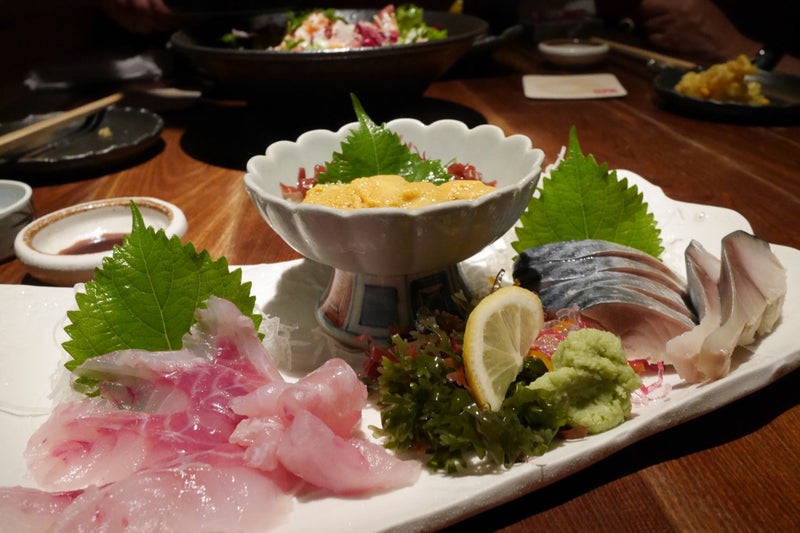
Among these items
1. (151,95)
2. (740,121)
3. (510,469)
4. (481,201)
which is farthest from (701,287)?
(151,95)

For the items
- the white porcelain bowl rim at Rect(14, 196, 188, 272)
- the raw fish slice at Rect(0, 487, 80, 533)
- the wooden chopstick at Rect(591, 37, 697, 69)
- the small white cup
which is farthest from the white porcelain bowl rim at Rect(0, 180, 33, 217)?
the wooden chopstick at Rect(591, 37, 697, 69)

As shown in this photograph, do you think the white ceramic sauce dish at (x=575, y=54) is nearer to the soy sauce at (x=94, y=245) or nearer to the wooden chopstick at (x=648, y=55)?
the wooden chopstick at (x=648, y=55)

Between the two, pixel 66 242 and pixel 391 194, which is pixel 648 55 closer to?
pixel 391 194

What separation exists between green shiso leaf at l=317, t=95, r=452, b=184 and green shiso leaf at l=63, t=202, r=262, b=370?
1.58 ft

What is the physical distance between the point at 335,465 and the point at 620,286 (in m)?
0.84

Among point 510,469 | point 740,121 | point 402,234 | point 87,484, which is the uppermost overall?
point 402,234

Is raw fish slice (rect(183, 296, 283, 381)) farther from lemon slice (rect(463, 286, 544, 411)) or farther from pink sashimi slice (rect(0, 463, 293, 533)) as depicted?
lemon slice (rect(463, 286, 544, 411))

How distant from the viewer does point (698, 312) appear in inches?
63.1

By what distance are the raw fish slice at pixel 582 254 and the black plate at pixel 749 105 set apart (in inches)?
87.7

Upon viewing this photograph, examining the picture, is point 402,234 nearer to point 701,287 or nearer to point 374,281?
point 374,281

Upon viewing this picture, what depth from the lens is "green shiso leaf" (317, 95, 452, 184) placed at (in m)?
1.88

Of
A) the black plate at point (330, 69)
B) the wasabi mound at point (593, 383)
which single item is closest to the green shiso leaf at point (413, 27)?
the black plate at point (330, 69)

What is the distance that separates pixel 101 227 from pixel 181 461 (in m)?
1.39

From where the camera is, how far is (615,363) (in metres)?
1.33
